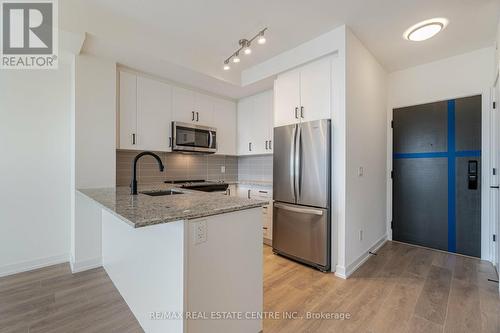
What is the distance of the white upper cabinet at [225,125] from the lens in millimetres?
4012

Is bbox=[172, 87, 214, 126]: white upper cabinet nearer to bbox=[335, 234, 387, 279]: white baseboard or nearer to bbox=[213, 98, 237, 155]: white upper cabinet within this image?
bbox=[213, 98, 237, 155]: white upper cabinet

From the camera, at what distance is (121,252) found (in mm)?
2084

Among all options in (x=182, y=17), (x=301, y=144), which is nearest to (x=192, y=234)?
(x=301, y=144)

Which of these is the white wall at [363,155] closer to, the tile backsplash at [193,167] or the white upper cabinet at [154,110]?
the tile backsplash at [193,167]

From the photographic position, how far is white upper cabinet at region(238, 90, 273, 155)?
12.4 feet

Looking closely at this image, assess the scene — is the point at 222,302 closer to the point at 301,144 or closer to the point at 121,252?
the point at 121,252

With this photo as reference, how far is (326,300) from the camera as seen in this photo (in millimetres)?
2020

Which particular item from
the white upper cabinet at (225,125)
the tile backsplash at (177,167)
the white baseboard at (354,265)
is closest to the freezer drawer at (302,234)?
the white baseboard at (354,265)

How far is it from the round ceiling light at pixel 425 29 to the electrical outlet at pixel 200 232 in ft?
9.56

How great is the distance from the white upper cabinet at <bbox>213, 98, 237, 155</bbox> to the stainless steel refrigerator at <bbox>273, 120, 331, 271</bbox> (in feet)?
4.27

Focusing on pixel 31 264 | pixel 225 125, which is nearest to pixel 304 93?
pixel 225 125

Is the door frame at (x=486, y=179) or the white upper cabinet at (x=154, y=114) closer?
the door frame at (x=486, y=179)

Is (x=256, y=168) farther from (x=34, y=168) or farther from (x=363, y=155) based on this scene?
(x=34, y=168)

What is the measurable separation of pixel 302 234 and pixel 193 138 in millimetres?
2105
